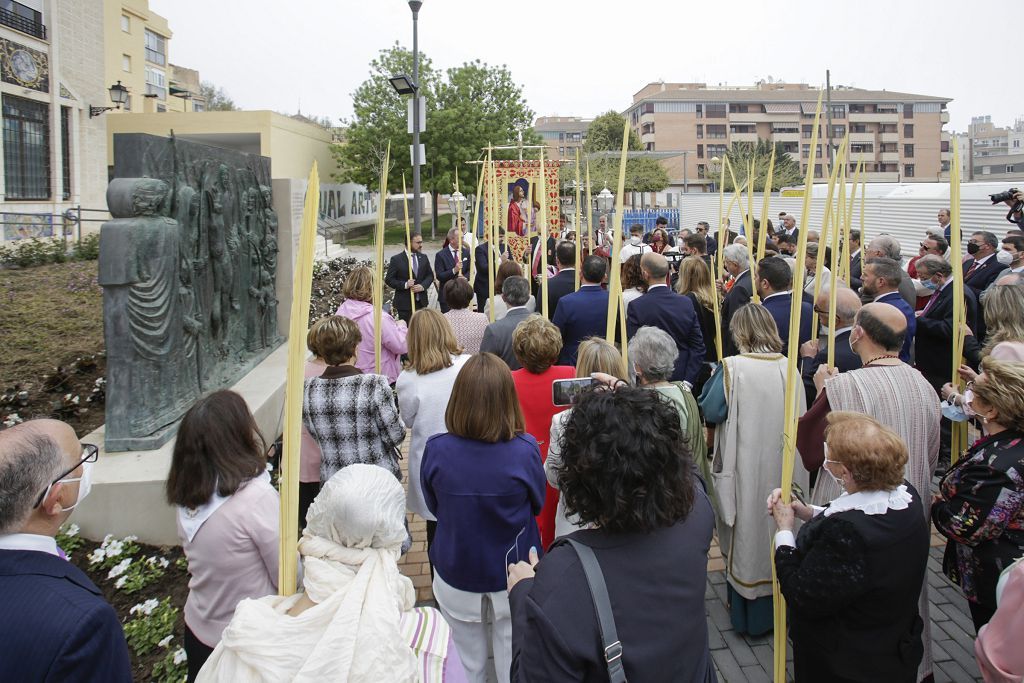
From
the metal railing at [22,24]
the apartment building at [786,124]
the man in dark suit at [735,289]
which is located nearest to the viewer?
the man in dark suit at [735,289]

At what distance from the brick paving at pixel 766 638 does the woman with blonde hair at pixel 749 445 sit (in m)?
0.14

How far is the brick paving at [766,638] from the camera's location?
11.8ft

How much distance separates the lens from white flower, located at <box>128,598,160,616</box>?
401 centimetres

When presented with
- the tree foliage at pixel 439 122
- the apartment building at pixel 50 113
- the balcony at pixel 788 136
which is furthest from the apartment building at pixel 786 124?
the apartment building at pixel 50 113

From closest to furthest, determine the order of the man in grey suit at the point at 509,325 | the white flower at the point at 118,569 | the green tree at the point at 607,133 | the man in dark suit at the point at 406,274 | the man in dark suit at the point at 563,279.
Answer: the white flower at the point at 118,569
the man in grey suit at the point at 509,325
the man in dark suit at the point at 563,279
the man in dark suit at the point at 406,274
the green tree at the point at 607,133

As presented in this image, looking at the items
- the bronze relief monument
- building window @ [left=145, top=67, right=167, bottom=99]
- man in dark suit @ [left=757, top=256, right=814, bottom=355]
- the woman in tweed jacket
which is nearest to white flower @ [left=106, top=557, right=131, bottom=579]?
the bronze relief monument

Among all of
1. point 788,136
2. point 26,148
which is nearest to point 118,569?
point 26,148

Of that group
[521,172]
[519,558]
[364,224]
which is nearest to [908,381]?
[519,558]

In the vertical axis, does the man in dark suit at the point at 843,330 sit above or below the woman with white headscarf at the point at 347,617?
above

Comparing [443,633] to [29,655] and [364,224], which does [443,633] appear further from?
[364,224]

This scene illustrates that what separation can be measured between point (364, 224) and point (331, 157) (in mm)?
3811

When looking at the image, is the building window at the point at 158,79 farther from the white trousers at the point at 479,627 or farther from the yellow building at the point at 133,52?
the white trousers at the point at 479,627

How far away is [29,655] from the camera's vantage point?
5.35ft

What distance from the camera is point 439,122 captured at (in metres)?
37.1
